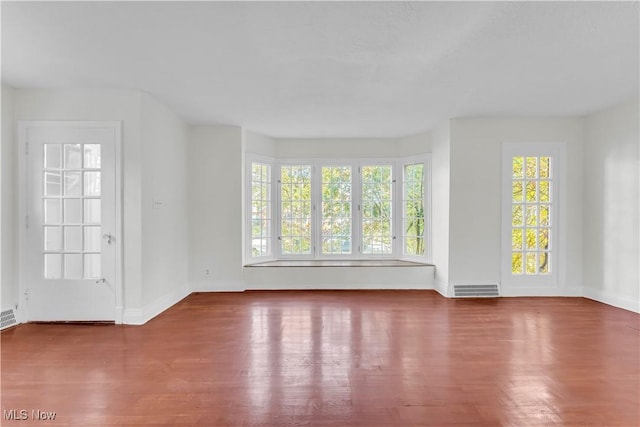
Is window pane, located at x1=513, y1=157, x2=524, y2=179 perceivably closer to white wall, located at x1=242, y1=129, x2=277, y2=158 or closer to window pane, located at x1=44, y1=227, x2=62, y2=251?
white wall, located at x1=242, y1=129, x2=277, y2=158

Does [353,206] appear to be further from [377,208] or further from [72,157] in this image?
[72,157]

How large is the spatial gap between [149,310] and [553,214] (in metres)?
5.47

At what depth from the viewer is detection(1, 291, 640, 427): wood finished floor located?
2.06 m

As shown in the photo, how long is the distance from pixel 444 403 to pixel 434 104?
3.26 m

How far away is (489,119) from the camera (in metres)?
4.81

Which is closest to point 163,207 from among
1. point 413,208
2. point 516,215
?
point 413,208

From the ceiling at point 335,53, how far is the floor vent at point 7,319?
2.39 metres

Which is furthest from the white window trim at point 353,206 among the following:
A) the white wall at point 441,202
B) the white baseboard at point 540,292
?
the white baseboard at point 540,292

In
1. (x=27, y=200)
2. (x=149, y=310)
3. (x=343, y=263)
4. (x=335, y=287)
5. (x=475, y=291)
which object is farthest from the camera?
(x=343, y=263)

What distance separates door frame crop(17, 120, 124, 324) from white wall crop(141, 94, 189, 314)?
23 centimetres

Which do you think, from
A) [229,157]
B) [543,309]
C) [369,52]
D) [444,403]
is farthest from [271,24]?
[543,309]

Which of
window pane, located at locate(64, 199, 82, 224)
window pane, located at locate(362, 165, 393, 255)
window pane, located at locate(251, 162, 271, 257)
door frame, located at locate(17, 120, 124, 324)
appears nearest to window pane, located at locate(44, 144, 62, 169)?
door frame, located at locate(17, 120, 124, 324)

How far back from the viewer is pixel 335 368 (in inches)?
103

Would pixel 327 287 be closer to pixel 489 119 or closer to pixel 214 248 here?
pixel 214 248
